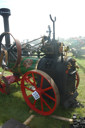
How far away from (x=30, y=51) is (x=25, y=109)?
2179mm

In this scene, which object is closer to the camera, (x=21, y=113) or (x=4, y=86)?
(x=21, y=113)

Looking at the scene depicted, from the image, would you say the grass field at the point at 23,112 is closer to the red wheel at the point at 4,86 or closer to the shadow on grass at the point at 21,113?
the shadow on grass at the point at 21,113

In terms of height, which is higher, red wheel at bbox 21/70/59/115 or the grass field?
red wheel at bbox 21/70/59/115

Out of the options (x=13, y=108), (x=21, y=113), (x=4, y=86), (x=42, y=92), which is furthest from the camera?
(x=4, y=86)

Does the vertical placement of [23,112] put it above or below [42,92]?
below

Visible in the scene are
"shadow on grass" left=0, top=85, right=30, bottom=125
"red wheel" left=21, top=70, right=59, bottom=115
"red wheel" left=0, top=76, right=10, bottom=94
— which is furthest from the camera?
"red wheel" left=0, top=76, right=10, bottom=94

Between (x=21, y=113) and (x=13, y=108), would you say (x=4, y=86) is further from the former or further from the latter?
(x=21, y=113)

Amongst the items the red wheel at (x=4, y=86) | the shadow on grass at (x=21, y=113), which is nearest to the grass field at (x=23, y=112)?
the shadow on grass at (x=21, y=113)

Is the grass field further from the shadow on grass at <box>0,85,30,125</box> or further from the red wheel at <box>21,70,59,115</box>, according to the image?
the red wheel at <box>21,70,59,115</box>

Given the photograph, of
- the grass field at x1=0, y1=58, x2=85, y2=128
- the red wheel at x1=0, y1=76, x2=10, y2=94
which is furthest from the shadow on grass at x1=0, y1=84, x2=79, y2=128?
the red wheel at x1=0, y1=76, x2=10, y2=94

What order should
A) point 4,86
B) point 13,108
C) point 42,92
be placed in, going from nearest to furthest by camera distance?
1. point 42,92
2. point 13,108
3. point 4,86

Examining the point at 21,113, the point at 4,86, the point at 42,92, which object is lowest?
the point at 21,113

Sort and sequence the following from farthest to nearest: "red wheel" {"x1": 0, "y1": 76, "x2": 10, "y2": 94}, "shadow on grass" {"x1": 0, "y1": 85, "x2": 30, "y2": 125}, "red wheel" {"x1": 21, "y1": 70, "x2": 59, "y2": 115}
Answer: "red wheel" {"x1": 0, "y1": 76, "x2": 10, "y2": 94} < "shadow on grass" {"x1": 0, "y1": 85, "x2": 30, "y2": 125} < "red wheel" {"x1": 21, "y1": 70, "x2": 59, "y2": 115}

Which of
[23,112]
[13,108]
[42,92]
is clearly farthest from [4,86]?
[42,92]
